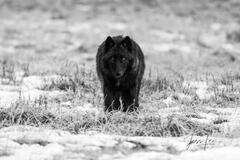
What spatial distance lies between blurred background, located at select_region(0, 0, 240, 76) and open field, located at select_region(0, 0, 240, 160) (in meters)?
0.04

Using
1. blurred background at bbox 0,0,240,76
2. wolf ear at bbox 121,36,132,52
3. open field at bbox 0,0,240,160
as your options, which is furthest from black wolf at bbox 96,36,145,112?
blurred background at bbox 0,0,240,76

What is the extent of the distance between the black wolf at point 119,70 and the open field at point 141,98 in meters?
0.27

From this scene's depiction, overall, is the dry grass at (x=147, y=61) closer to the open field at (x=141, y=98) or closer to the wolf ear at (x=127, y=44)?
the open field at (x=141, y=98)

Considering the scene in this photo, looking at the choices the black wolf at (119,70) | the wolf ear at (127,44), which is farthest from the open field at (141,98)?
the wolf ear at (127,44)

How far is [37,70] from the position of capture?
9.96 meters

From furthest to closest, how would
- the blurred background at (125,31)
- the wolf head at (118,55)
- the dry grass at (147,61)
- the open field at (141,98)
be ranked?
the blurred background at (125,31) → the wolf head at (118,55) → the dry grass at (147,61) → the open field at (141,98)

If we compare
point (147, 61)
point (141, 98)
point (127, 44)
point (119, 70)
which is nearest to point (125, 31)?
point (147, 61)

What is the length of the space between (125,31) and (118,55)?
12.2m

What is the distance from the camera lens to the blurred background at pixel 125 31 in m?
12.9

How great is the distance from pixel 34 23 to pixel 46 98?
46.4 feet

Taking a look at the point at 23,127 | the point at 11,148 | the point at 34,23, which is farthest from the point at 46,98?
the point at 34,23

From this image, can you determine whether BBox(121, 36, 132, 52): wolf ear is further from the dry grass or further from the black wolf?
the dry grass

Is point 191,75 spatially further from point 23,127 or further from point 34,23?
point 34,23

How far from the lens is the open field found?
4777mm
